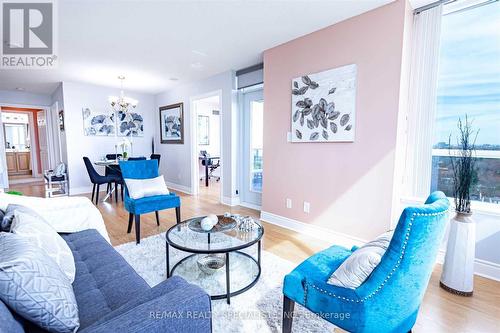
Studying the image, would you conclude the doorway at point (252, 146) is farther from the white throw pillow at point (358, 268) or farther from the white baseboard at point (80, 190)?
the white baseboard at point (80, 190)

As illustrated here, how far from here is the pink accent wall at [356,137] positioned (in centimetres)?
240

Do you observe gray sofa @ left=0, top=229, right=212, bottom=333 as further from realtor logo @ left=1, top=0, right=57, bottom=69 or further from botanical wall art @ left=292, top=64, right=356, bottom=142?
realtor logo @ left=1, top=0, right=57, bottom=69

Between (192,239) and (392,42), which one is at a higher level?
(392,42)

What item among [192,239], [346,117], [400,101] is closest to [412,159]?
[400,101]

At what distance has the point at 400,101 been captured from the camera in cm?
235

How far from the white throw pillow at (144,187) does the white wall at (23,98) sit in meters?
5.69

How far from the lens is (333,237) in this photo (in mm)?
2889

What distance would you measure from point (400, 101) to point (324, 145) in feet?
2.91

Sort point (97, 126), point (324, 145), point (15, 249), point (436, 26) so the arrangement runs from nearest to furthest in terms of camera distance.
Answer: point (15, 249) < point (436, 26) < point (324, 145) < point (97, 126)

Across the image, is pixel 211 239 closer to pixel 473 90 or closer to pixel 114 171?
pixel 473 90

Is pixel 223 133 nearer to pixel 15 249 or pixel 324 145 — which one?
pixel 324 145

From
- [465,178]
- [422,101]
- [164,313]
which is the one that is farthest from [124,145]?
[465,178]

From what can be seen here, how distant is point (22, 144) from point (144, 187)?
957cm

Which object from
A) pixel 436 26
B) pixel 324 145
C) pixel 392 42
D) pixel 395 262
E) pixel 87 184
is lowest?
pixel 87 184
